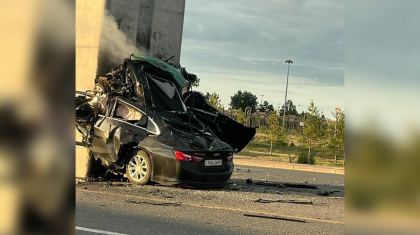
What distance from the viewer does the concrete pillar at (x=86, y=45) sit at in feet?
36.3

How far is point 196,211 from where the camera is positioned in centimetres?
769

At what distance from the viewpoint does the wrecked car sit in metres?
9.31

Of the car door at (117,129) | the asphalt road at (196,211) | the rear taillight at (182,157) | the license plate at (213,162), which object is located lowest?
the asphalt road at (196,211)

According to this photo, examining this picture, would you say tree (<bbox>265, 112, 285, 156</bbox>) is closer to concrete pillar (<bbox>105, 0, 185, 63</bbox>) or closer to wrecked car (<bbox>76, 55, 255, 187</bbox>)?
concrete pillar (<bbox>105, 0, 185, 63</bbox>)

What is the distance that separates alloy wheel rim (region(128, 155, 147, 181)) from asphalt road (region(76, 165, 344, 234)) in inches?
9.1

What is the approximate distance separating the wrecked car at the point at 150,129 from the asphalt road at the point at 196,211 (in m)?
0.41

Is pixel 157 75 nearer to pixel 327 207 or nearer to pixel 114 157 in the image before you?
pixel 114 157

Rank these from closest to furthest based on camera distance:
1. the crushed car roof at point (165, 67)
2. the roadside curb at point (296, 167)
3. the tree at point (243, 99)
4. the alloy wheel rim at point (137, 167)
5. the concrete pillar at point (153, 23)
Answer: the alloy wheel rim at point (137, 167)
the crushed car roof at point (165, 67)
the concrete pillar at point (153, 23)
the roadside curb at point (296, 167)
the tree at point (243, 99)

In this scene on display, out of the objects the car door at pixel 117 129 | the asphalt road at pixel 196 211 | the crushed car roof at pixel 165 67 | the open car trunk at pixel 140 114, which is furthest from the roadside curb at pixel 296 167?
the car door at pixel 117 129

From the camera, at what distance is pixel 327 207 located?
29.7ft

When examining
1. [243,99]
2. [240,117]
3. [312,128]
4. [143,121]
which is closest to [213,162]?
[143,121]

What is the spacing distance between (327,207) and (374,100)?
8698 mm

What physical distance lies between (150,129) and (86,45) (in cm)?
312

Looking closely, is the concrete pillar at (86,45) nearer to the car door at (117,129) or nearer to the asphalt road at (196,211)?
the car door at (117,129)
